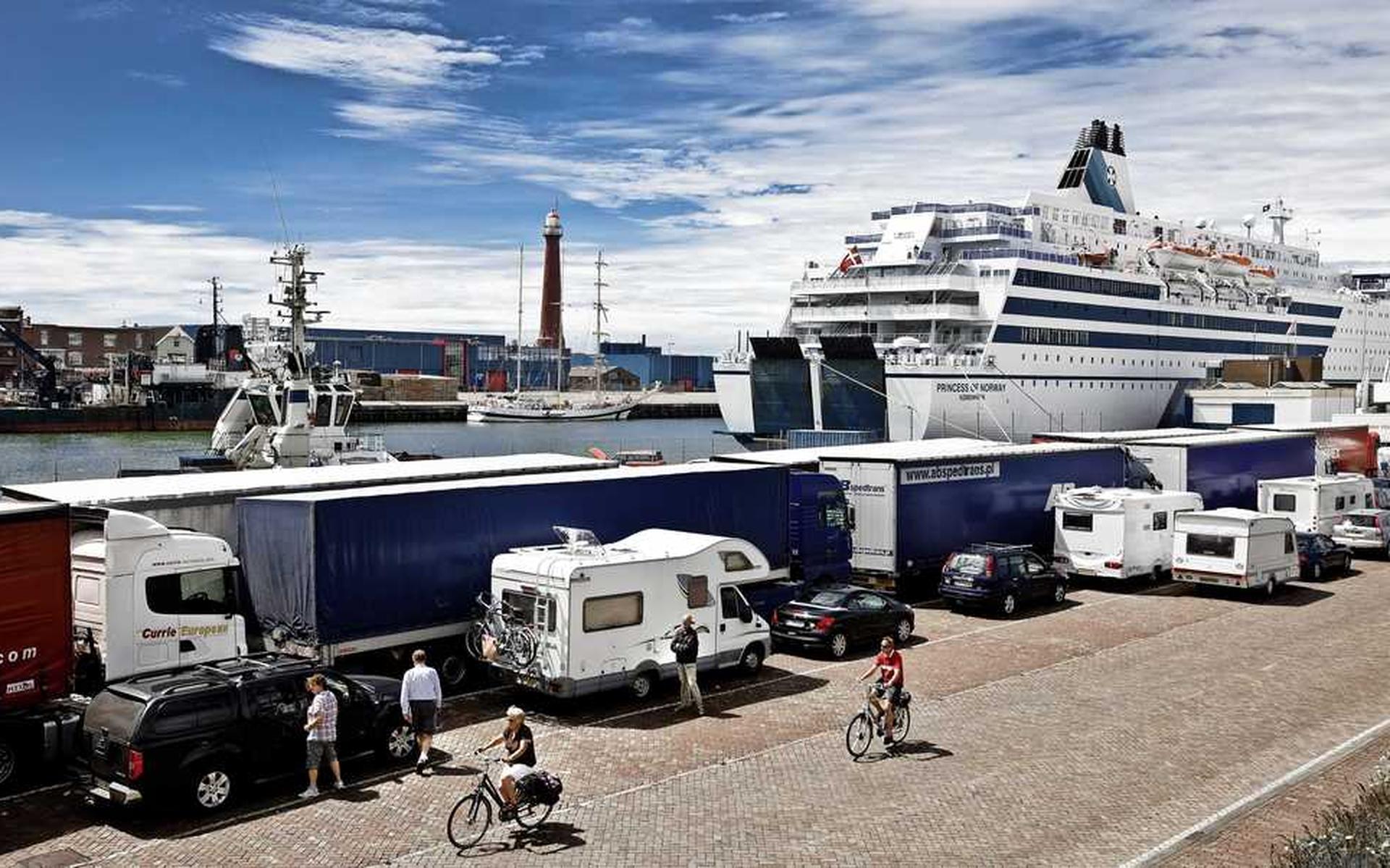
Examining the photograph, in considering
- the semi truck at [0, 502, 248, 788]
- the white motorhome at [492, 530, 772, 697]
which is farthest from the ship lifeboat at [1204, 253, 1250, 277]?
the semi truck at [0, 502, 248, 788]

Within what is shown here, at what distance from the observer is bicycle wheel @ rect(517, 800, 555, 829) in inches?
448

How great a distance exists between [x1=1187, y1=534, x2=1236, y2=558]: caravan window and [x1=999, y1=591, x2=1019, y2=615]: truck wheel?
502 cm

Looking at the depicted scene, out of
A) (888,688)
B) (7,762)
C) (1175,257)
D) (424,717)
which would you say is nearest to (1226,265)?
(1175,257)

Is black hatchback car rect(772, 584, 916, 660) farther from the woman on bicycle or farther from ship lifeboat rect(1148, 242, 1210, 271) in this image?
ship lifeboat rect(1148, 242, 1210, 271)

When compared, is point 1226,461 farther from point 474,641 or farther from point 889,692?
point 474,641

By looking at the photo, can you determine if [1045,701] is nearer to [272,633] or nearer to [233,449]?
[272,633]

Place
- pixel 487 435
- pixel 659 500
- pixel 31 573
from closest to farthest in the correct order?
pixel 31 573
pixel 659 500
pixel 487 435

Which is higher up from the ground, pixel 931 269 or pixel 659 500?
pixel 931 269

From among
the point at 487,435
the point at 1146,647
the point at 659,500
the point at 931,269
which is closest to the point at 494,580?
the point at 659,500

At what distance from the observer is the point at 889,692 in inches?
558

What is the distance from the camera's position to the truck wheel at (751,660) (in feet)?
58.4

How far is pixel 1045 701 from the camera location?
16.7m

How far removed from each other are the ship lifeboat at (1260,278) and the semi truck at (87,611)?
266ft

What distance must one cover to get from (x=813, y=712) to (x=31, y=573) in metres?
9.60
